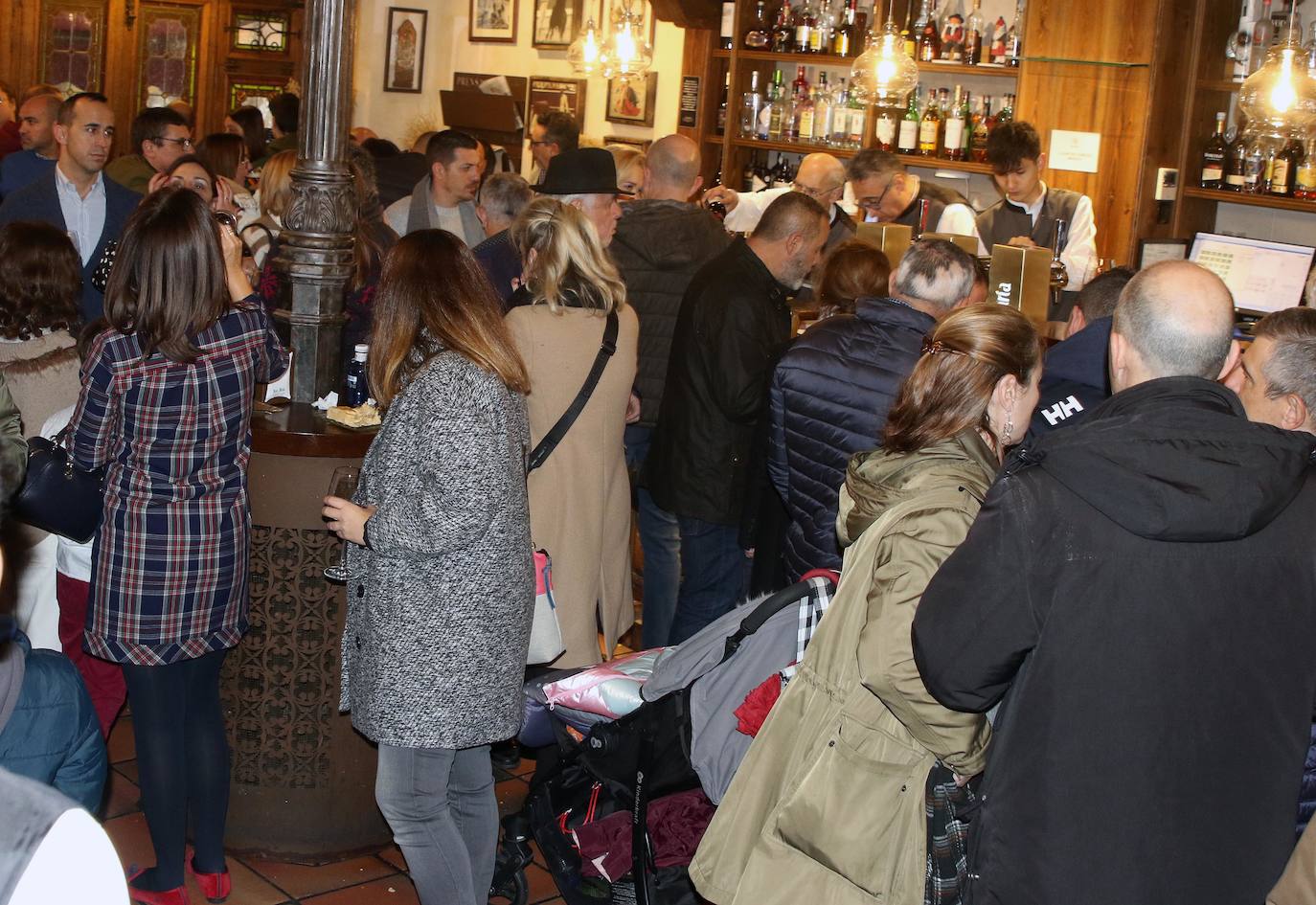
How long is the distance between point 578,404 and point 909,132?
423cm

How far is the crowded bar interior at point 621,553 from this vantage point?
1972 millimetres

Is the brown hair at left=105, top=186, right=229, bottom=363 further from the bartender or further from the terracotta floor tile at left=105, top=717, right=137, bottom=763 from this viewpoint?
the bartender

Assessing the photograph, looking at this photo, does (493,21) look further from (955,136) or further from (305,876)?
(305,876)

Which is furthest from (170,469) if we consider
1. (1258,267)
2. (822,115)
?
(822,115)

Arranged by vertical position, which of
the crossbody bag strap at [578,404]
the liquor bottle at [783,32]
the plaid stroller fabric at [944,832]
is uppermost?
the liquor bottle at [783,32]

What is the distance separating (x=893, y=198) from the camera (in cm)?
629

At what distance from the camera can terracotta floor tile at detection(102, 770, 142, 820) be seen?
3584 mm

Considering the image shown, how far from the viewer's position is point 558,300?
3.46 metres

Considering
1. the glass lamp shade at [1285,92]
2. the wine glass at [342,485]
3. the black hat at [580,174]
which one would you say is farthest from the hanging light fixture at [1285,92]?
the wine glass at [342,485]

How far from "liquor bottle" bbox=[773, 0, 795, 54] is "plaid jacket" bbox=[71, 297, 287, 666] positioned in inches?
212

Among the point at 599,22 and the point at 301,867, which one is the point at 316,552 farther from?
the point at 599,22

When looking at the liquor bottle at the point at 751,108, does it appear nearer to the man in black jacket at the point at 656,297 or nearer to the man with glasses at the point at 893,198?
the man with glasses at the point at 893,198

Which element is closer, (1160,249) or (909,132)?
(1160,249)

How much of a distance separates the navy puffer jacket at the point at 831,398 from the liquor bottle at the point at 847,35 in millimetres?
4492
